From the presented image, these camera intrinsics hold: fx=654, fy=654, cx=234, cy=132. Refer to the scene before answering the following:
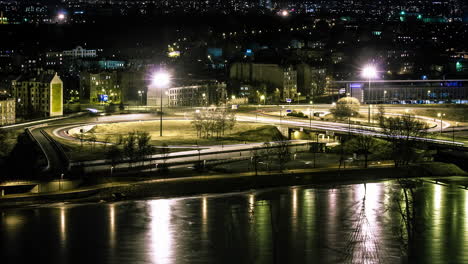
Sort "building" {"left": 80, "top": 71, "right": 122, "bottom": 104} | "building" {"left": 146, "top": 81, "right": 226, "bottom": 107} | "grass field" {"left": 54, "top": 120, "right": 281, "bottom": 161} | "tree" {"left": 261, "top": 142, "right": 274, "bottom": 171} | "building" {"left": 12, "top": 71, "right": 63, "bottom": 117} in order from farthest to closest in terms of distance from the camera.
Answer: "building" {"left": 80, "top": 71, "right": 122, "bottom": 104}, "building" {"left": 146, "top": 81, "right": 226, "bottom": 107}, "building" {"left": 12, "top": 71, "right": 63, "bottom": 117}, "grass field" {"left": 54, "top": 120, "right": 281, "bottom": 161}, "tree" {"left": 261, "top": 142, "right": 274, "bottom": 171}

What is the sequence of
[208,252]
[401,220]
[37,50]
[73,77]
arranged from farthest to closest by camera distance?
1. [37,50]
2. [73,77]
3. [401,220]
4. [208,252]

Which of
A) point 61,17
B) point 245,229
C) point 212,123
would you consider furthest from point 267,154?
point 61,17

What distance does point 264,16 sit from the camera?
7206 centimetres

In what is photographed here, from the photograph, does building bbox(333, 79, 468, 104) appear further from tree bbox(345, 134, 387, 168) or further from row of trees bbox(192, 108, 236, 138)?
tree bbox(345, 134, 387, 168)

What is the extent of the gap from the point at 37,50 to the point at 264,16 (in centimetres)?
2732

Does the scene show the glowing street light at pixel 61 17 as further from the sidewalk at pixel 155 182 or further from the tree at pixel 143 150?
the sidewalk at pixel 155 182

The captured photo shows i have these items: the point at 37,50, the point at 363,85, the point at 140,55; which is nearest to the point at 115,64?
the point at 140,55

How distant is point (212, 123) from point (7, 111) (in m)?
9.15

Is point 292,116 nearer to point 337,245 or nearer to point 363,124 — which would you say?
point 363,124

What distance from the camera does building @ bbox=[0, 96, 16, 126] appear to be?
27.5 m

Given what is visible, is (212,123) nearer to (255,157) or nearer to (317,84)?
(255,157)

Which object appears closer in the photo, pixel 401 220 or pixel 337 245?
pixel 337 245

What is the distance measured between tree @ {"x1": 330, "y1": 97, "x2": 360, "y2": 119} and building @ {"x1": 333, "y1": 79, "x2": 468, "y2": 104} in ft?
24.4

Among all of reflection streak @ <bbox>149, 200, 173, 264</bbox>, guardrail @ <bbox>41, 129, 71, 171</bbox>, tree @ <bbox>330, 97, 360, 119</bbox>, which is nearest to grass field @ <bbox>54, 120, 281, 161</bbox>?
guardrail @ <bbox>41, 129, 71, 171</bbox>
